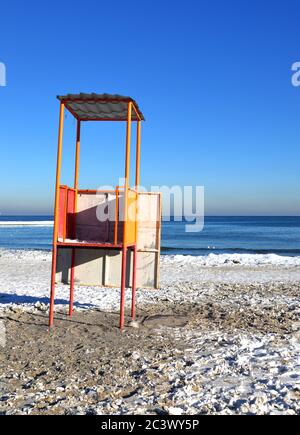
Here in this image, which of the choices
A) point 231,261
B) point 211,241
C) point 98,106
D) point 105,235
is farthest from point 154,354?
point 211,241

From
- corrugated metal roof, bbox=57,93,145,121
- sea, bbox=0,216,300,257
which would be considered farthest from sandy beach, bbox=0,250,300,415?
sea, bbox=0,216,300,257

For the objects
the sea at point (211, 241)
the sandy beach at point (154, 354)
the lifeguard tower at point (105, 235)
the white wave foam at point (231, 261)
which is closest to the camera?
the sandy beach at point (154, 354)

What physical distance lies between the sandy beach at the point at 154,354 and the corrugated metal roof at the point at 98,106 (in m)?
3.97

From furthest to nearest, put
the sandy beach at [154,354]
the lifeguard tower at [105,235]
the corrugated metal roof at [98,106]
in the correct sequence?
the lifeguard tower at [105,235], the corrugated metal roof at [98,106], the sandy beach at [154,354]

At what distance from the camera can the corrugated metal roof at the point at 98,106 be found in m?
8.12

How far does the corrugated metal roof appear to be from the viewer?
812 centimetres

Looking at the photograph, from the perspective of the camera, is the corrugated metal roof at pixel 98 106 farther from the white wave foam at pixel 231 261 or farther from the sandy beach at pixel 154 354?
the white wave foam at pixel 231 261

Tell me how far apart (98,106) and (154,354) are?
459 centimetres

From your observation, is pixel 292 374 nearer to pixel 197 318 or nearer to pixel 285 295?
pixel 197 318

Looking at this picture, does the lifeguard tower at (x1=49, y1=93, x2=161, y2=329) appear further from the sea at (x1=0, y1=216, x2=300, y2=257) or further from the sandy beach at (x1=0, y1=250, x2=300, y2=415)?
the sea at (x1=0, y1=216, x2=300, y2=257)

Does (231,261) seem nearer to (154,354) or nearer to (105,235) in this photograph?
(105,235)

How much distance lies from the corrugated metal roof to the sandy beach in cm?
397

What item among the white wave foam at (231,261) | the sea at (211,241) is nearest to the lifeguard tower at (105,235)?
the white wave foam at (231,261)

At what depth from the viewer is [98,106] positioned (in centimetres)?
875
